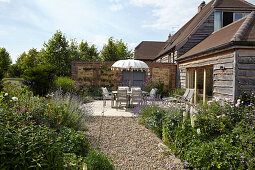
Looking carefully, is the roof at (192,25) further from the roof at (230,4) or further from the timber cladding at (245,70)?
the timber cladding at (245,70)

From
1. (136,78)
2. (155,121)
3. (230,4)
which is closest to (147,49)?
(136,78)

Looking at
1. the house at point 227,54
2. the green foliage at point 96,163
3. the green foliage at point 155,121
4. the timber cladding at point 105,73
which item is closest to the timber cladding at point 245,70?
the house at point 227,54

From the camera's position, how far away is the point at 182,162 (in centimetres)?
324

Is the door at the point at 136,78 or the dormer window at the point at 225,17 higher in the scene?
the dormer window at the point at 225,17

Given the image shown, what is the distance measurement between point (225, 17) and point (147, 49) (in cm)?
1438

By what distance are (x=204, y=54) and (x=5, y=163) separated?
8.08 meters

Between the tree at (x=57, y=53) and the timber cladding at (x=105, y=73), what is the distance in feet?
Answer: 6.75

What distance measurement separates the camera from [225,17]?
36.1 ft

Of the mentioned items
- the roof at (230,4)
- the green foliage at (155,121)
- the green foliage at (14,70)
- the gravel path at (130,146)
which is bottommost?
the gravel path at (130,146)

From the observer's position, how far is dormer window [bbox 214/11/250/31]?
10828 millimetres

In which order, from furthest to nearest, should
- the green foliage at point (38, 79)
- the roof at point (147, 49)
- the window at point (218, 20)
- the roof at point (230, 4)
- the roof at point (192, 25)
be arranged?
1. the roof at point (147, 49)
2. the roof at point (192, 25)
3. the window at point (218, 20)
4. the roof at point (230, 4)
5. the green foliage at point (38, 79)

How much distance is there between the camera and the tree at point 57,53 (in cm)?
1424

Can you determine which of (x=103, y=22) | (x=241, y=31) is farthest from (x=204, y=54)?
(x=103, y=22)

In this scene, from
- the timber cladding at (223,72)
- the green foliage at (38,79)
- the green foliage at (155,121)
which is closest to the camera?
the green foliage at (155,121)
